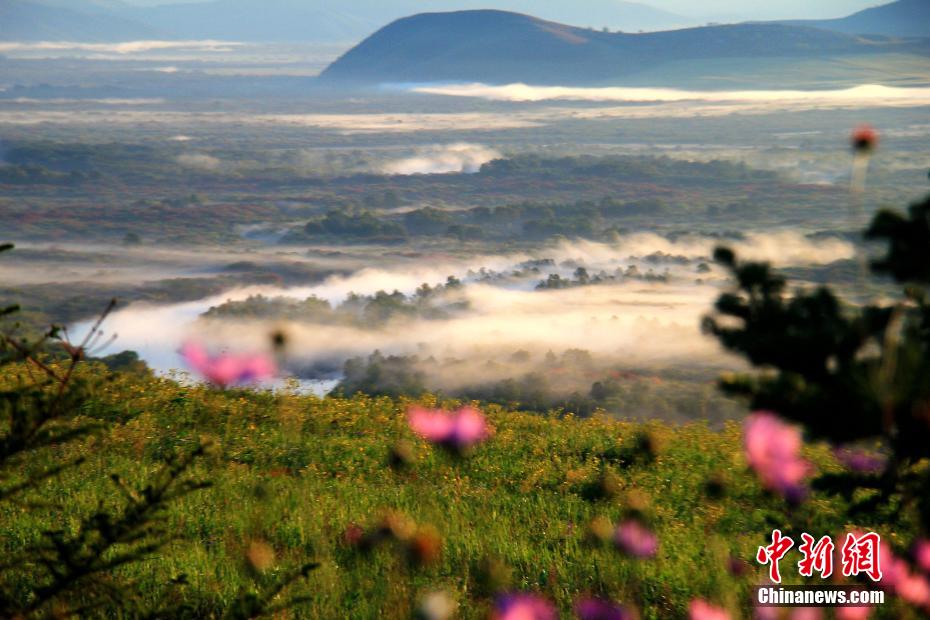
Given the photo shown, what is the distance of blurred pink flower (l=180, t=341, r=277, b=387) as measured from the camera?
472 centimetres

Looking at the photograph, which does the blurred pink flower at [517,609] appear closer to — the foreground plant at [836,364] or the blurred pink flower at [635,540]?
the foreground plant at [836,364]

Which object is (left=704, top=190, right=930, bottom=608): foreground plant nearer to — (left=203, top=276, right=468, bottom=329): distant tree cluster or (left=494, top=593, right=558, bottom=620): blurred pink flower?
(left=494, top=593, right=558, bottom=620): blurred pink flower

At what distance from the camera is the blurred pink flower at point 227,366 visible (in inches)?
186

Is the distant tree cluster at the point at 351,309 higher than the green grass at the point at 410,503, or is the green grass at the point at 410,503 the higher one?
the green grass at the point at 410,503

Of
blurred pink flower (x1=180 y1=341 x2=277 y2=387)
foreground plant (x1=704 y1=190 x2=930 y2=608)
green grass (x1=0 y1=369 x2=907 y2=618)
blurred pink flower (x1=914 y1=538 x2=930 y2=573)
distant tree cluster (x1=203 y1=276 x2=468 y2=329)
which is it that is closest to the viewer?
foreground plant (x1=704 y1=190 x2=930 y2=608)

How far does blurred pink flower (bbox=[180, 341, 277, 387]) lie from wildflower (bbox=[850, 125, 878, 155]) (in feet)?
8.87

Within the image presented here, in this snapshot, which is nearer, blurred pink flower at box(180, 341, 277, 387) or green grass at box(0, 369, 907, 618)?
blurred pink flower at box(180, 341, 277, 387)

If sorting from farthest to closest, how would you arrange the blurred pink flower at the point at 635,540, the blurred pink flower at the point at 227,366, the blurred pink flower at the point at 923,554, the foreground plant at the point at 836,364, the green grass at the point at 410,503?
the green grass at the point at 410,503, the blurred pink flower at the point at 227,366, the blurred pink flower at the point at 635,540, the blurred pink flower at the point at 923,554, the foreground plant at the point at 836,364

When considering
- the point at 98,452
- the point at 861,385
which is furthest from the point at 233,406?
the point at 861,385

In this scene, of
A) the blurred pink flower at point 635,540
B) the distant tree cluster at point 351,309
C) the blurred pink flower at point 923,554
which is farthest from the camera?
the distant tree cluster at point 351,309

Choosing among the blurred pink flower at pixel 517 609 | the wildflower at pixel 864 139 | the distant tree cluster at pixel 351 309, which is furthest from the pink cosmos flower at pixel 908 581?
the distant tree cluster at pixel 351 309

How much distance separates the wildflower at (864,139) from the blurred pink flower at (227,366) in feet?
8.87

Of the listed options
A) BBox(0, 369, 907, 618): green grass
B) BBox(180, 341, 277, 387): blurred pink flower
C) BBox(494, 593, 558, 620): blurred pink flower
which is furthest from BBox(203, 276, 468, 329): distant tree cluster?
BBox(494, 593, 558, 620): blurred pink flower

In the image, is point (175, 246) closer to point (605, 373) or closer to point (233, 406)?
point (605, 373)
